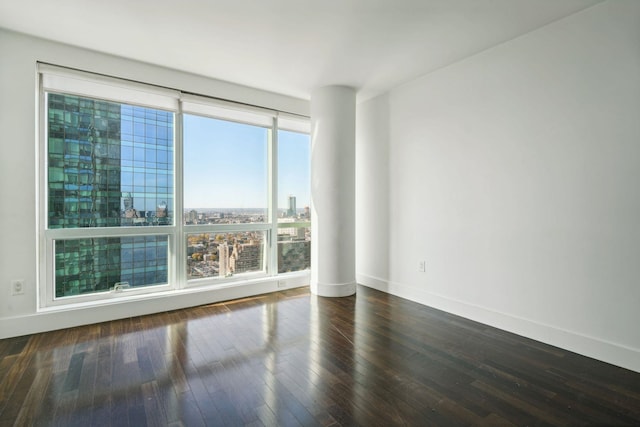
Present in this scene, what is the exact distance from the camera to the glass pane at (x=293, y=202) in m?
4.39

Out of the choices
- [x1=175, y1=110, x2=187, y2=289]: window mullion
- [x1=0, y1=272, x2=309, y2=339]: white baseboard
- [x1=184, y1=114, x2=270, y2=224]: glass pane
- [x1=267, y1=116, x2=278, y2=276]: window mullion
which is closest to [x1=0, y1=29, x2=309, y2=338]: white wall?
[x1=0, y1=272, x2=309, y2=339]: white baseboard

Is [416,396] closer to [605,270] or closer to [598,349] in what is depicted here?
[598,349]

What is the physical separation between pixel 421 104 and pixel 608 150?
6.01ft

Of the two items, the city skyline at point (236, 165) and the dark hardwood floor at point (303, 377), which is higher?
the city skyline at point (236, 165)

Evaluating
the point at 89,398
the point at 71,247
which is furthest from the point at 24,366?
the point at 71,247

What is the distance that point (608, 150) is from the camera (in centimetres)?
226

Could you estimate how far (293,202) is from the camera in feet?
14.8

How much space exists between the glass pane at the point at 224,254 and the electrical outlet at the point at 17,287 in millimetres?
1420

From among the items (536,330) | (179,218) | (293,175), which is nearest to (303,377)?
(536,330)

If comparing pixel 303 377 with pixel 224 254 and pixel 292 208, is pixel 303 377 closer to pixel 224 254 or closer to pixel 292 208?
pixel 224 254

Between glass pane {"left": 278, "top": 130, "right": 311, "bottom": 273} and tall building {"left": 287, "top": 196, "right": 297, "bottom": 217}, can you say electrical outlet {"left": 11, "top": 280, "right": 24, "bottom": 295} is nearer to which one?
glass pane {"left": 278, "top": 130, "right": 311, "bottom": 273}

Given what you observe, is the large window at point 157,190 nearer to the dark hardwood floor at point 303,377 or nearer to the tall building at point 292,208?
the tall building at point 292,208

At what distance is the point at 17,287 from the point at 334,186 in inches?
127

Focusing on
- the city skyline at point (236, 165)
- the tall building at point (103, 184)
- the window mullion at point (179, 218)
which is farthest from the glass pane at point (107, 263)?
the city skyline at point (236, 165)
